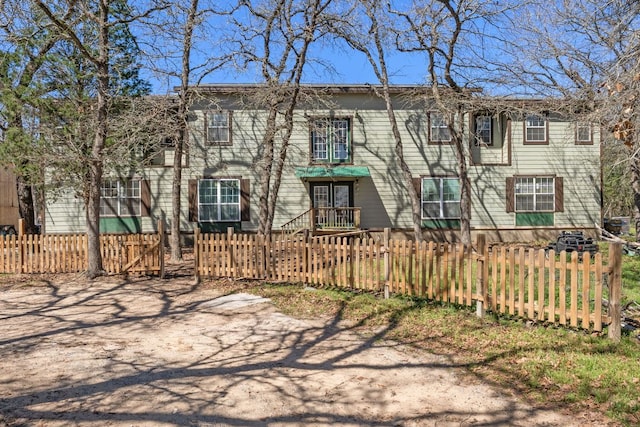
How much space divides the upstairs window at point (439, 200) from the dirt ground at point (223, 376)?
47.0ft

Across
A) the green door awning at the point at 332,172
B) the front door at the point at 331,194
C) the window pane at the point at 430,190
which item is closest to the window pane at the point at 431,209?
the window pane at the point at 430,190

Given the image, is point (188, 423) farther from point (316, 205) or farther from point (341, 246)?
point (316, 205)

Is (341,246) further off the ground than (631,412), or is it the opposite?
(341,246)

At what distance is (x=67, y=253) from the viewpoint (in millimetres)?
13125

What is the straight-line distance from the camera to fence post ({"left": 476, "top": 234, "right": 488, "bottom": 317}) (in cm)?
758

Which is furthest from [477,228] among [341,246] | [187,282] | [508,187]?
[187,282]

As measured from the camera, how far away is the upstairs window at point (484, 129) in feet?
71.2

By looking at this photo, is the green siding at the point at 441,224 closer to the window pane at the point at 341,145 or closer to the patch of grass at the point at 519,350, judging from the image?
the window pane at the point at 341,145

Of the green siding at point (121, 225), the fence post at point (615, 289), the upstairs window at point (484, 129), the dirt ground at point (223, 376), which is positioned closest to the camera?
the dirt ground at point (223, 376)

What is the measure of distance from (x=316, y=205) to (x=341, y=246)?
1139cm

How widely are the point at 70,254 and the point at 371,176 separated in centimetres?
1333

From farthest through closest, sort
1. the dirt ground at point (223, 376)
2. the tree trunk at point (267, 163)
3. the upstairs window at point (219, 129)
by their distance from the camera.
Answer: the upstairs window at point (219, 129) → the tree trunk at point (267, 163) → the dirt ground at point (223, 376)

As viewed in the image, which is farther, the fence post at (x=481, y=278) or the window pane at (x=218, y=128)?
the window pane at (x=218, y=128)

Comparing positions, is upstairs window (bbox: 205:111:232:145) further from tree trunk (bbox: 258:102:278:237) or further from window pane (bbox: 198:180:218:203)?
tree trunk (bbox: 258:102:278:237)
